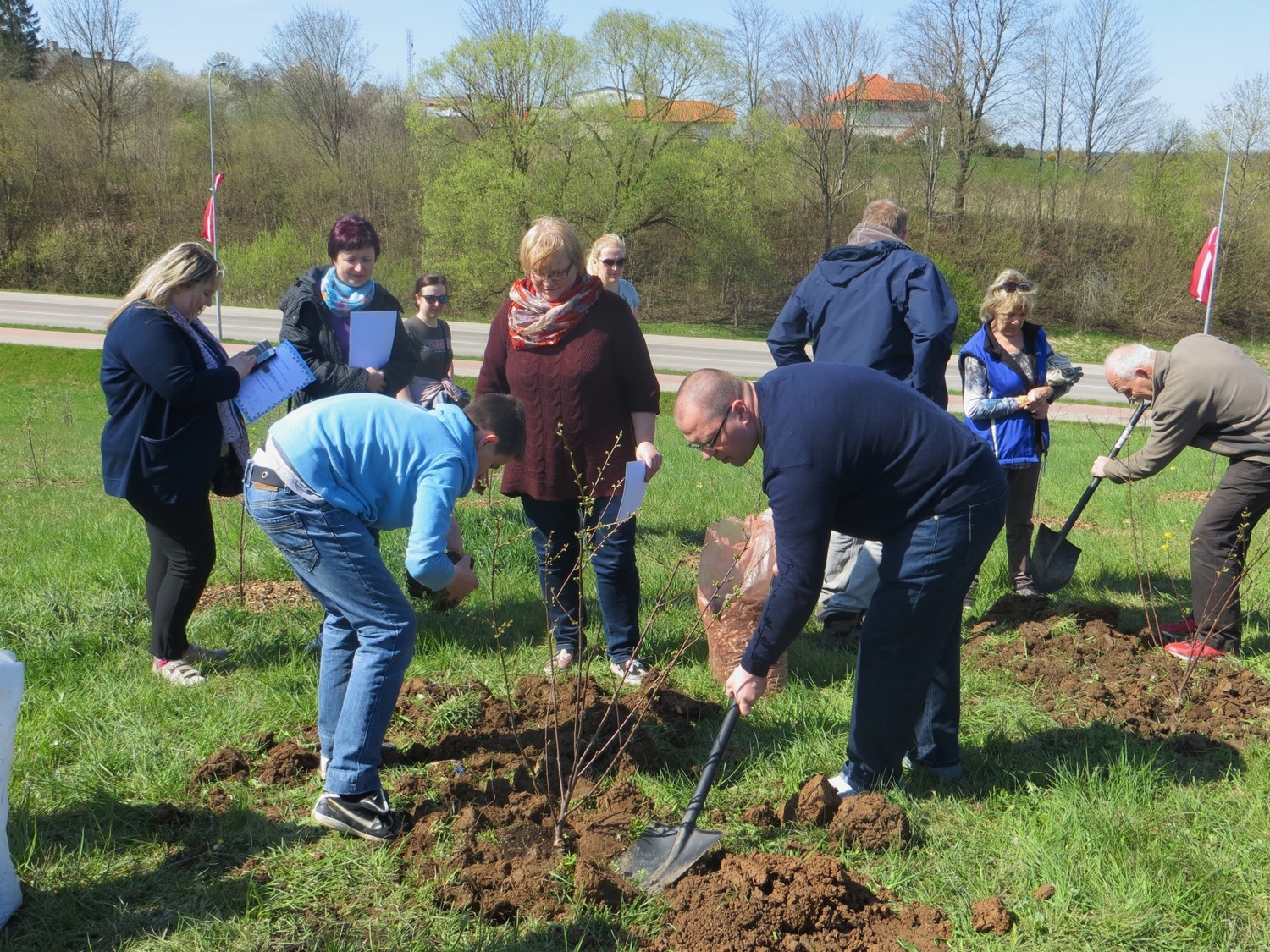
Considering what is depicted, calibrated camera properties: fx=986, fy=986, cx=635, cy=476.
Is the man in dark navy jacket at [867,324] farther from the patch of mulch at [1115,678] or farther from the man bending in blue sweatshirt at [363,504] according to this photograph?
the man bending in blue sweatshirt at [363,504]

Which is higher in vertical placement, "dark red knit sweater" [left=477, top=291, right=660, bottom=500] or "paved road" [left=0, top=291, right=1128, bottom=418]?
"dark red knit sweater" [left=477, top=291, right=660, bottom=500]

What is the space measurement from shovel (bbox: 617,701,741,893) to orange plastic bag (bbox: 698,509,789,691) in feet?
4.18

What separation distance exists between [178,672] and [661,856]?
2.42 meters

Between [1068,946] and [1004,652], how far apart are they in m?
2.27

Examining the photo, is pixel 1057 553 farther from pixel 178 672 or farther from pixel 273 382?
pixel 178 672

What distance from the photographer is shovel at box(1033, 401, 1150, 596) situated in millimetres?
5449

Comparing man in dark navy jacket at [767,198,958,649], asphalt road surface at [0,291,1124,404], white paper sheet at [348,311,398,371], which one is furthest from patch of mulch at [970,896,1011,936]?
asphalt road surface at [0,291,1124,404]

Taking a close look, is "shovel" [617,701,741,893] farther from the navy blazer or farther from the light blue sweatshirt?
the navy blazer

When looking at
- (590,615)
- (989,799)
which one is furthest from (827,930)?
(590,615)

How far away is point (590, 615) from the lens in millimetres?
5188

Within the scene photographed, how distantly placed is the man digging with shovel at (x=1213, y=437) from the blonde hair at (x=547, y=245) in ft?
8.11

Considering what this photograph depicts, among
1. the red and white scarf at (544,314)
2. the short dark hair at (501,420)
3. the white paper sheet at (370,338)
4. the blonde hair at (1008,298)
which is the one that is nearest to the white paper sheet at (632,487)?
the red and white scarf at (544,314)

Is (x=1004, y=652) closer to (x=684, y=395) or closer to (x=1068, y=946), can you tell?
(x=1068, y=946)

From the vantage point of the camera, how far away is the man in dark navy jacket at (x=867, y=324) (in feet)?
14.7
